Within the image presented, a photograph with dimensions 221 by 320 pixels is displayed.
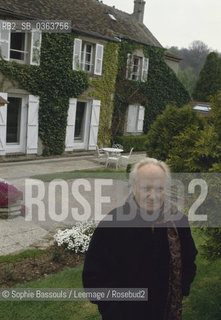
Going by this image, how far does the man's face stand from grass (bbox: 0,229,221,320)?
1.85 meters

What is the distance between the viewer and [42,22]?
12953 mm

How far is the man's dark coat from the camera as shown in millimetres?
2301

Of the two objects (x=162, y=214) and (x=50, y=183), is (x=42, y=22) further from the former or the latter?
(x=162, y=214)

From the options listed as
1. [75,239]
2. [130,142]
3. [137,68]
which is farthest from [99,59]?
[75,239]

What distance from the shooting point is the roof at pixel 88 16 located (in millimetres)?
12836

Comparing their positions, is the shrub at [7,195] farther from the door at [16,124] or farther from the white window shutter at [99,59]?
the white window shutter at [99,59]

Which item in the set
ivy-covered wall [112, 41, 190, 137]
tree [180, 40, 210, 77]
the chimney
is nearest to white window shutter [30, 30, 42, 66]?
ivy-covered wall [112, 41, 190, 137]

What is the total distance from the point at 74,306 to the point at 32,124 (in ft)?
33.8

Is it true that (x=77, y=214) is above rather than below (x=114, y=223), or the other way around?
below

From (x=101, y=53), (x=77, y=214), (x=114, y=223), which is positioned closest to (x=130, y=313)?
(x=114, y=223)

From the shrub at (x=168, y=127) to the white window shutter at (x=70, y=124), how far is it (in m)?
5.80

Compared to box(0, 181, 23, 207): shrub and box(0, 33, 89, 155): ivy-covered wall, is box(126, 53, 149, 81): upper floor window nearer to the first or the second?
box(0, 33, 89, 155): ivy-covered wall

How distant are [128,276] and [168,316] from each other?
0.43 metres

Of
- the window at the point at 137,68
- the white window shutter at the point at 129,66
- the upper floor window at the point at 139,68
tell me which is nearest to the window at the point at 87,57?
the white window shutter at the point at 129,66
